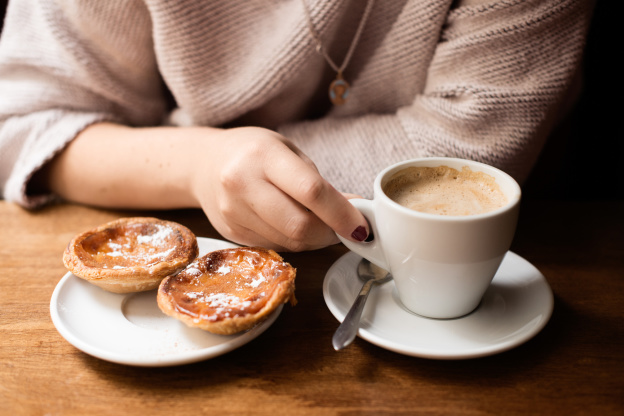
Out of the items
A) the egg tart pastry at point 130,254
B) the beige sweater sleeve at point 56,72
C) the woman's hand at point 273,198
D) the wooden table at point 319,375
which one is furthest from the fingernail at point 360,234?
the beige sweater sleeve at point 56,72

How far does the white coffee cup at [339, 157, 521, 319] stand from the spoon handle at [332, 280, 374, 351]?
59 millimetres

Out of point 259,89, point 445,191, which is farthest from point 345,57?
point 445,191

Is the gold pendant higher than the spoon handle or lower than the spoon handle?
higher

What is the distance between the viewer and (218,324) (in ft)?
1.70

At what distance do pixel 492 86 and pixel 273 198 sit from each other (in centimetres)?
43

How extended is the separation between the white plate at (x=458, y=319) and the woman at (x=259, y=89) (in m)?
0.10

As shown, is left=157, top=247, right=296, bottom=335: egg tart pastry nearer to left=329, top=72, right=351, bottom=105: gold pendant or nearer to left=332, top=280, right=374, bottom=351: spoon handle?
left=332, top=280, right=374, bottom=351: spoon handle

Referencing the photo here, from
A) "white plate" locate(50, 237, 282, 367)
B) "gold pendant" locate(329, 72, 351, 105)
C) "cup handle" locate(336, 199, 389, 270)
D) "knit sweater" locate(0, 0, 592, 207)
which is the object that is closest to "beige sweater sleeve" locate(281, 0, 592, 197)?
"knit sweater" locate(0, 0, 592, 207)

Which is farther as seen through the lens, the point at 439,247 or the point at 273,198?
the point at 273,198

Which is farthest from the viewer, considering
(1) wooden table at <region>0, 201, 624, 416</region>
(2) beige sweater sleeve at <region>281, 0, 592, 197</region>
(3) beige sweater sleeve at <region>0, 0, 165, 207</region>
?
(3) beige sweater sleeve at <region>0, 0, 165, 207</region>

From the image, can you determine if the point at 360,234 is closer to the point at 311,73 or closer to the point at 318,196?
the point at 318,196

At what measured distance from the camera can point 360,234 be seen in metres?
0.61

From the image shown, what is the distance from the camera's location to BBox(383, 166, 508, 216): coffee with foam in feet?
1.97

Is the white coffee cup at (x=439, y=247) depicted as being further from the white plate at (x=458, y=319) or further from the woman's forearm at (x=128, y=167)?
the woman's forearm at (x=128, y=167)
